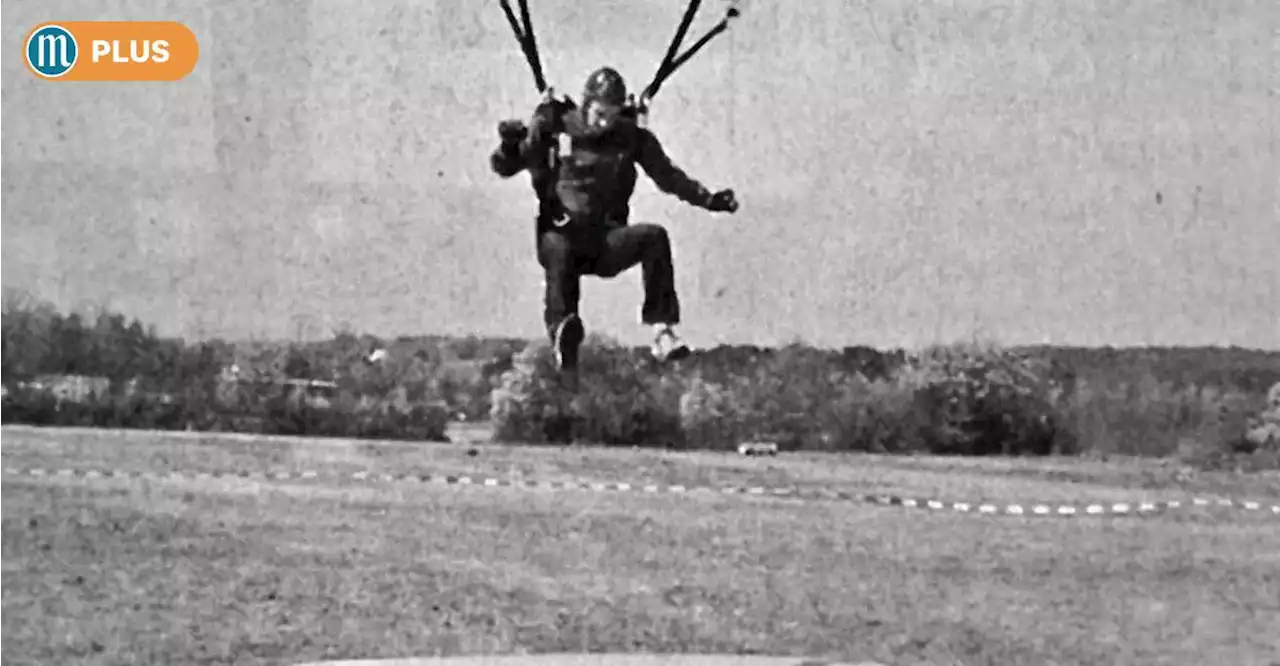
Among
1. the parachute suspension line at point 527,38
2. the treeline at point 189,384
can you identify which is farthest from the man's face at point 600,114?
the treeline at point 189,384

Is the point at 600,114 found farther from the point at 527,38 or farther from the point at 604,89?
the point at 527,38

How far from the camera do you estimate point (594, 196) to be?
3682 mm

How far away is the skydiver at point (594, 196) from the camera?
3660 millimetres

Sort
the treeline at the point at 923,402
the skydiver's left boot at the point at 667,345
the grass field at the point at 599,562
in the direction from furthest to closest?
1. the treeline at the point at 923,402
2. the skydiver's left boot at the point at 667,345
3. the grass field at the point at 599,562

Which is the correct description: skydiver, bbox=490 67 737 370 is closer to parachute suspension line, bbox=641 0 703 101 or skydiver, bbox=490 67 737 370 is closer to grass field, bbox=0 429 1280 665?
parachute suspension line, bbox=641 0 703 101

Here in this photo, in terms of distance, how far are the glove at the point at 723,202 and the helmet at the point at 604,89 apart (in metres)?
0.29

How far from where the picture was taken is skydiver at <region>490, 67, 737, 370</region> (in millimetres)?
3660

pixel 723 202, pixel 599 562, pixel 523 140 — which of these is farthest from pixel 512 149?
pixel 599 562

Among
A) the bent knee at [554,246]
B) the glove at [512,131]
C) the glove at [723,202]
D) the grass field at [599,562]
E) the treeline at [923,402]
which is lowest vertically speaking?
the grass field at [599,562]

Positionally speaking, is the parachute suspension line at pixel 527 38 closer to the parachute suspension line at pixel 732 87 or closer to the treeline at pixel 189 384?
the parachute suspension line at pixel 732 87

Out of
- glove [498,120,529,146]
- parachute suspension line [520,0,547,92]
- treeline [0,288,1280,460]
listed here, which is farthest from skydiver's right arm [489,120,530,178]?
treeline [0,288,1280,460]

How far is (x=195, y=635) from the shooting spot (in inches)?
143

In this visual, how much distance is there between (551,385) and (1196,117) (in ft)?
5.20

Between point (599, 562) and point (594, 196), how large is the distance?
31.7 inches
